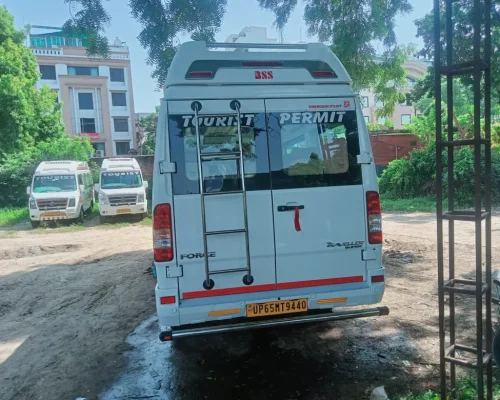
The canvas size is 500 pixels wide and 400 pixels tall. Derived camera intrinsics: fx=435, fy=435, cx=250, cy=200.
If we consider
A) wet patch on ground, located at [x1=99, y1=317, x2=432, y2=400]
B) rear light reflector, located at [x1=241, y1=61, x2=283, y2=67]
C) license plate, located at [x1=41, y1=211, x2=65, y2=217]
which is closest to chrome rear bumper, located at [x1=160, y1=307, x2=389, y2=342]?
wet patch on ground, located at [x1=99, y1=317, x2=432, y2=400]

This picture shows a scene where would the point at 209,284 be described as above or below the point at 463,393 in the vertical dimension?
above

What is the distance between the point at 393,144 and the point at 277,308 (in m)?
23.0

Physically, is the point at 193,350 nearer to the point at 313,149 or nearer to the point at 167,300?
the point at 167,300

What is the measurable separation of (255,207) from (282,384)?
5.38 feet

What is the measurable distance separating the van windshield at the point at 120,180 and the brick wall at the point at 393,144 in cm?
1399

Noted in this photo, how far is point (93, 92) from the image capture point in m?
41.3

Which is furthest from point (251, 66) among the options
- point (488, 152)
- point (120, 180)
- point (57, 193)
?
point (120, 180)

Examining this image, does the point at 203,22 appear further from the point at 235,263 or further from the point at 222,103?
the point at 235,263

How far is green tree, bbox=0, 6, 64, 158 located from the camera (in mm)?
21297

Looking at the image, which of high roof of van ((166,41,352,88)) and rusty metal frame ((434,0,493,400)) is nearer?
rusty metal frame ((434,0,493,400))

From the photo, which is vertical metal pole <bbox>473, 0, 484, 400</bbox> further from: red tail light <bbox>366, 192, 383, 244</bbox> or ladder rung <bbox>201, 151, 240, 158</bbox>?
ladder rung <bbox>201, 151, 240, 158</bbox>

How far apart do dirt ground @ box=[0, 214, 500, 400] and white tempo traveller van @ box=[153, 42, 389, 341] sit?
537mm

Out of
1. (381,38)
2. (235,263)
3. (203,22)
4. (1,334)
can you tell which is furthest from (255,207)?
(381,38)

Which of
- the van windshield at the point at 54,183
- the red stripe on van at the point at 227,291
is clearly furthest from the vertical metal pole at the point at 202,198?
the van windshield at the point at 54,183
